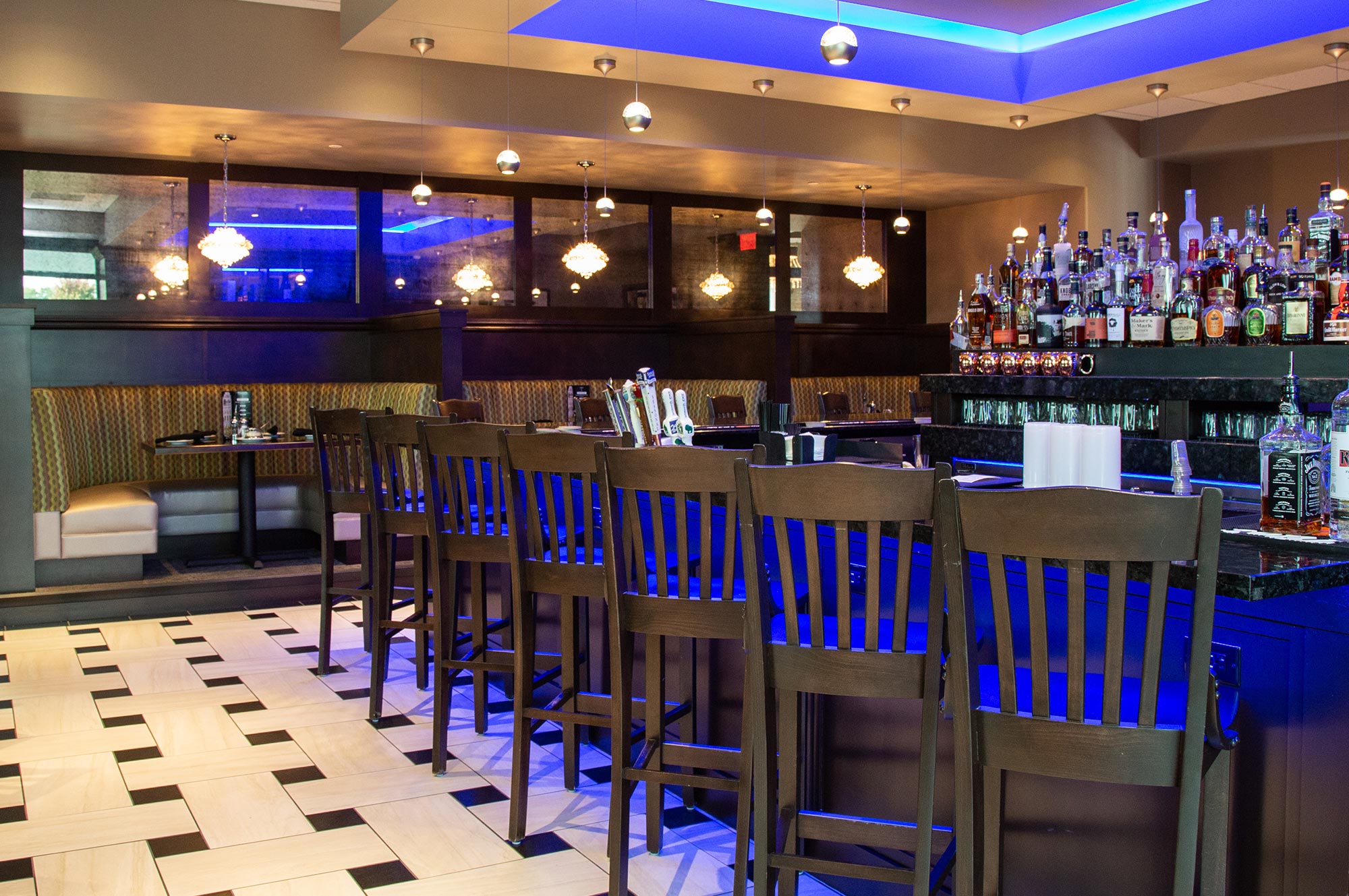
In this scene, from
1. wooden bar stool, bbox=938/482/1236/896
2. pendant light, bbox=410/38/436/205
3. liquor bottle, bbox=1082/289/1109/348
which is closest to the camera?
wooden bar stool, bbox=938/482/1236/896

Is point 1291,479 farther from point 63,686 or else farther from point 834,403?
point 834,403

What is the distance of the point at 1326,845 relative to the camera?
1.97 metres

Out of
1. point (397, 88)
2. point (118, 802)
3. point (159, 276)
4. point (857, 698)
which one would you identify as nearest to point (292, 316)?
point (159, 276)

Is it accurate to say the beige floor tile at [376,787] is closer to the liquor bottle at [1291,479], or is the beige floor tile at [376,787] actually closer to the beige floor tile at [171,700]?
the beige floor tile at [171,700]

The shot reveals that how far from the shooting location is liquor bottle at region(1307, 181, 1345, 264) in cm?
390

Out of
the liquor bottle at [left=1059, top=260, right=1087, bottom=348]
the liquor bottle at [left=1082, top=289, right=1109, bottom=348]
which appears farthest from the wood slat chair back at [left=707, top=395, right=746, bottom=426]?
the liquor bottle at [left=1082, top=289, right=1109, bottom=348]

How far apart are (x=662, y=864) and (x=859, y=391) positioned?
942 centimetres

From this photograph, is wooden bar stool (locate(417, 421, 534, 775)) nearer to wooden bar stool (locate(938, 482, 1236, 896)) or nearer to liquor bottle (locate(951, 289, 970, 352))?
wooden bar stool (locate(938, 482, 1236, 896))

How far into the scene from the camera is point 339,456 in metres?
4.68

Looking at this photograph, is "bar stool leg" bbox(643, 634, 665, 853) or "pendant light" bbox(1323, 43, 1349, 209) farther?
"pendant light" bbox(1323, 43, 1349, 209)

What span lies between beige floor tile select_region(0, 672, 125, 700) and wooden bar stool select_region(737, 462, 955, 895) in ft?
11.6

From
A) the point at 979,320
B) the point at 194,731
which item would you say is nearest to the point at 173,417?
the point at 194,731

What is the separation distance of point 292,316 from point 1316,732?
28.4 ft

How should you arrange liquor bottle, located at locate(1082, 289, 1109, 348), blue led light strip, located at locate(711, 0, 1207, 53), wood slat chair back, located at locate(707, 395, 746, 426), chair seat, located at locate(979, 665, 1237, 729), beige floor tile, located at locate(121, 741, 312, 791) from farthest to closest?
wood slat chair back, located at locate(707, 395, 746, 426), blue led light strip, located at locate(711, 0, 1207, 53), liquor bottle, located at locate(1082, 289, 1109, 348), beige floor tile, located at locate(121, 741, 312, 791), chair seat, located at locate(979, 665, 1237, 729)
